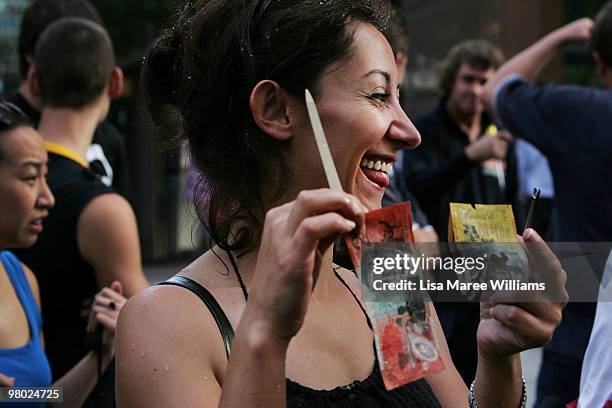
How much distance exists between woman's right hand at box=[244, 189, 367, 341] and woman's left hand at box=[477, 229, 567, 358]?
349 mm

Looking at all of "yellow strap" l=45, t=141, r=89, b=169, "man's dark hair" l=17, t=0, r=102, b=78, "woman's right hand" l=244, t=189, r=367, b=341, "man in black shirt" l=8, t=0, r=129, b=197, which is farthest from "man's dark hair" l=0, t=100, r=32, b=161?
"woman's right hand" l=244, t=189, r=367, b=341

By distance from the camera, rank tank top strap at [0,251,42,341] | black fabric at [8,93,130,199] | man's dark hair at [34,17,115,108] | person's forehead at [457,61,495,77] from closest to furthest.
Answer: tank top strap at [0,251,42,341]
man's dark hair at [34,17,115,108]
black fabric at [8,93,130,199]
person's forehead at [457,61,495,77]

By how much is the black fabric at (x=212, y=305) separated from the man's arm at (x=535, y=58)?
246cm

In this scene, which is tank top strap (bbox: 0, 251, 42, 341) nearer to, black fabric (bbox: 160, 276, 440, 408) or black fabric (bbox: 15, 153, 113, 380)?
black fabric (bbox: 15, 153, 113, 380)

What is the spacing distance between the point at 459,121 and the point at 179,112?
3.02m

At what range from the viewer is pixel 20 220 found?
299 cm

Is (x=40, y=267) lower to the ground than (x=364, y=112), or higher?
lower

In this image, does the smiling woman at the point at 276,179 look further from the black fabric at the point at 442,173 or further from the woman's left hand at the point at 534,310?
the black fabric at the point at 442,173

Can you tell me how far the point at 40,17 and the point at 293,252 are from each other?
3.24m

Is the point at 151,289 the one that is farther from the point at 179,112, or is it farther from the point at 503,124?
the point at 503,124

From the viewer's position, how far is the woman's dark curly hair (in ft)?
6.01

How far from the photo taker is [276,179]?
6.28 feet

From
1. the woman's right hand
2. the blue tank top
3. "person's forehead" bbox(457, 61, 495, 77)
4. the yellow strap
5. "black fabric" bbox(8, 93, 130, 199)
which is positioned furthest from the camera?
"person's forehead" bbox(457, 61, 495, 77)

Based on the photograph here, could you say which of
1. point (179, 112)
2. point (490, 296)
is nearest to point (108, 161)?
point (179, 112)
